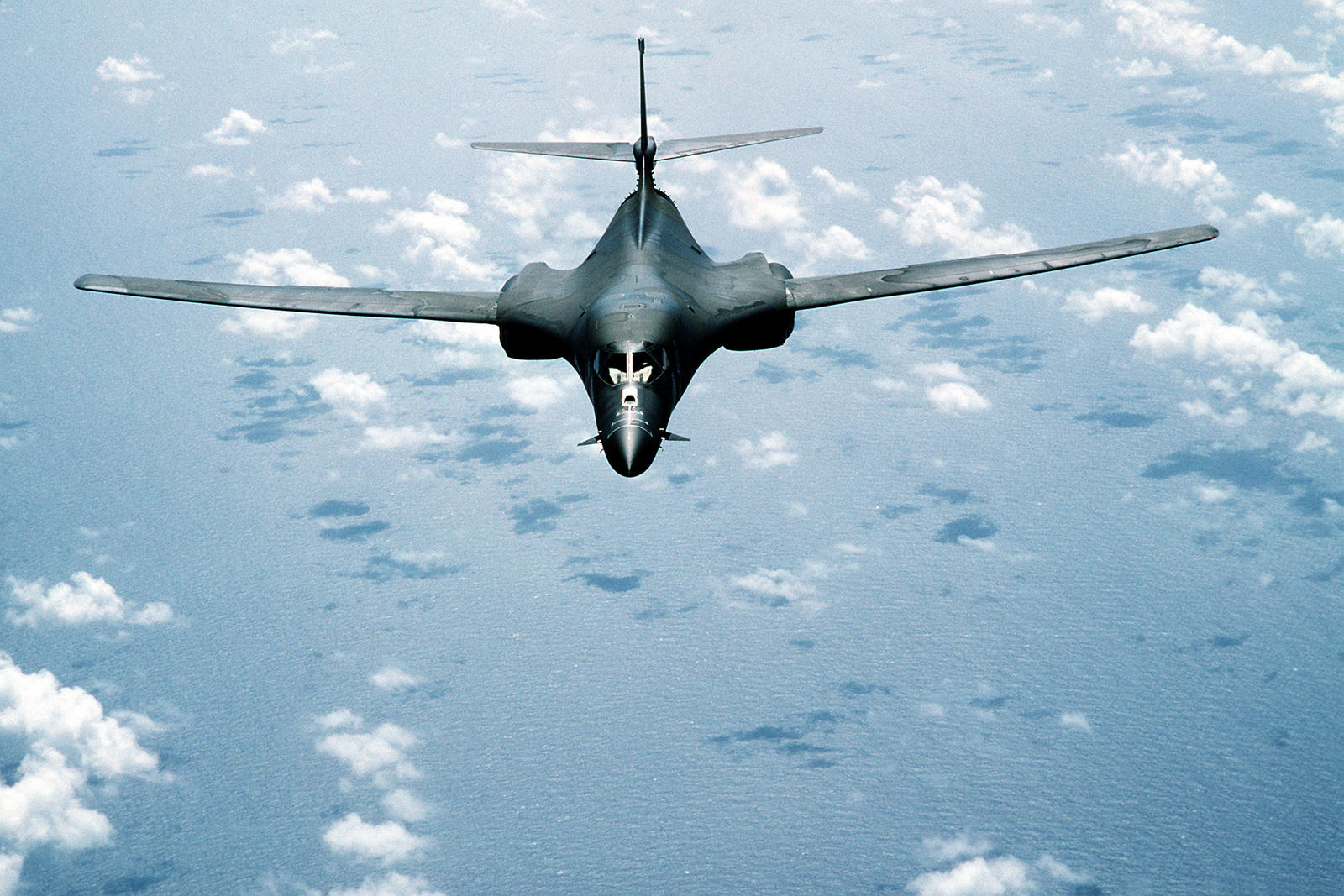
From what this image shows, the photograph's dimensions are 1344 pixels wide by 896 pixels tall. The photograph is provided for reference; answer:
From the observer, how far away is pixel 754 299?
33.4 m

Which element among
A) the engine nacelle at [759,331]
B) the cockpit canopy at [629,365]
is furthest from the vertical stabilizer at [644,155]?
the cockpit canopy at [629,365]

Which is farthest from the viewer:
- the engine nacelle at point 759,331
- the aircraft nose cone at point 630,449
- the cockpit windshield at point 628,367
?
the engine nacelle at point 759,331

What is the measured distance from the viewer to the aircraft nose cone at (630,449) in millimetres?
23281

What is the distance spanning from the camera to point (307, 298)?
32031 millimetres

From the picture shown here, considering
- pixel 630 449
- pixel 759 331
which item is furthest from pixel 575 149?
pixel 630 449

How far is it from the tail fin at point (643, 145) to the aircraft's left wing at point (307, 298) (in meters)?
7.53

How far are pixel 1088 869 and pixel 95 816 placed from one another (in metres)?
131

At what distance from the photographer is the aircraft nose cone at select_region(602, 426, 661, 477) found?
23.3 metres

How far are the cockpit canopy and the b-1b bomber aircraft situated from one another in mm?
291

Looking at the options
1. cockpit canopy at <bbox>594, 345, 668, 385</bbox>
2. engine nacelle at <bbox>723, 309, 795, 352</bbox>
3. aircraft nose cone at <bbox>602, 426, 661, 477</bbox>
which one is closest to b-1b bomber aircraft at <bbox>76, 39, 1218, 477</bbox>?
engine nacelle at <bbox>723, 309, 795, 352</bbox>

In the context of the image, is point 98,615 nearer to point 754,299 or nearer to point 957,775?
point 957,775

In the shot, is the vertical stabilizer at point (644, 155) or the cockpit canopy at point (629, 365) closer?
the cockpit canopy at point (629, 365)

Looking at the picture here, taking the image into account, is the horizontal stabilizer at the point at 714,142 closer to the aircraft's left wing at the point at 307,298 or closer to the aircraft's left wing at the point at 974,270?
the aircraft's left wing at the point at 974,270

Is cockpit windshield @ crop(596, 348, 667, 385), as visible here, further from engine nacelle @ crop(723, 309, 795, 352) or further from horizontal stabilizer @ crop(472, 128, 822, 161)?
horizontal stabilizer @ crop(472, 128, 822, 161)
